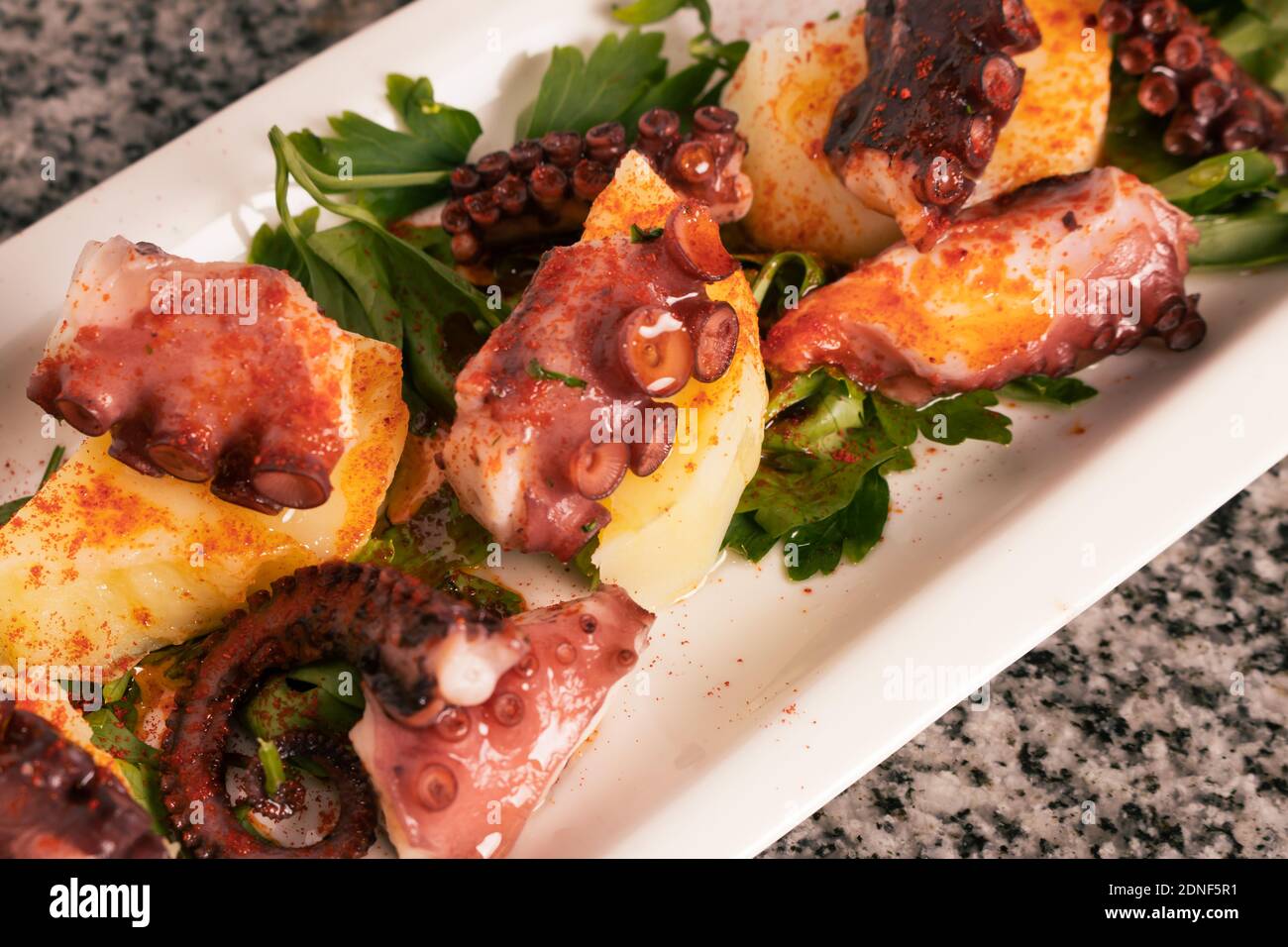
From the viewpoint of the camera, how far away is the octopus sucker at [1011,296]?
2352 mm

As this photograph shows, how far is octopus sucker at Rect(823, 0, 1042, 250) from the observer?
2.27 m

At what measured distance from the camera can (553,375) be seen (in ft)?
6.73

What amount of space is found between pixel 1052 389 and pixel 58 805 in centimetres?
192

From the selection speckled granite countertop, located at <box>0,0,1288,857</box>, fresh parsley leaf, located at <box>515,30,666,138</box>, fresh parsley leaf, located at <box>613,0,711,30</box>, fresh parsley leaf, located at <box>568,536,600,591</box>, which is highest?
fresh parsley leaf, located at <box>613,0,711,30</box>

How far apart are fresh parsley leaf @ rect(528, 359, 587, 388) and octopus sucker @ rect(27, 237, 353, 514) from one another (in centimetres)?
32

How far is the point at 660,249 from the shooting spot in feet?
7.06

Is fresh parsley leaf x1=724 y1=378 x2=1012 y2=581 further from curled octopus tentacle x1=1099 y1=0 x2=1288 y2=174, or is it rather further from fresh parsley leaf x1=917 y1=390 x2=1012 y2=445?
curled octopus tentacle x1=1099 y1=0 x2=1288 y2=174

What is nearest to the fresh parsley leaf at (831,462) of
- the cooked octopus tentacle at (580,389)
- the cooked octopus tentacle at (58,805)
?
the cooked octopus tentacle at (580,389)

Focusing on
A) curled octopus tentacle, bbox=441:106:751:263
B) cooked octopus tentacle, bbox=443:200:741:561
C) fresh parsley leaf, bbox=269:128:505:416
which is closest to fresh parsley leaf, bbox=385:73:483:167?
curled octopus tentacle, bbox=441:106:751:263

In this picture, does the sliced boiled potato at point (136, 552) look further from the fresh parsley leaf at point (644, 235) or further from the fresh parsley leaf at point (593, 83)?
the fresh parsley leaf at point (593, 83)

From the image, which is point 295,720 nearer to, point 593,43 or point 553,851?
point 553,851

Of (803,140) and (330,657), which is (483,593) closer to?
(330,657)

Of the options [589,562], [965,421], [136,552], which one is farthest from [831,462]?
[136,552]
